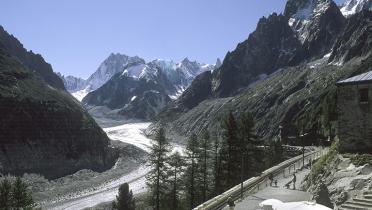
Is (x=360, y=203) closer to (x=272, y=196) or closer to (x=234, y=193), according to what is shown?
(x=272, y=196)

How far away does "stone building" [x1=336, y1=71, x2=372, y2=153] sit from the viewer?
41438 millimetres

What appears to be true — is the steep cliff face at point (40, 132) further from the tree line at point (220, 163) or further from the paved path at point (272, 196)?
the paved path at point (272, 196)

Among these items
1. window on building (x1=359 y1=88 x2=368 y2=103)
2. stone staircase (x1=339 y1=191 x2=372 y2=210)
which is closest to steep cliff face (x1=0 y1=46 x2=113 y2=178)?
window on building (x1=359 y1=88 x2=368 y2=103)

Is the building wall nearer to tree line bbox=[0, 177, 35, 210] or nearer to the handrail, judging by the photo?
the handrail

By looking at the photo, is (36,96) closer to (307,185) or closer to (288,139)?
(288,139)

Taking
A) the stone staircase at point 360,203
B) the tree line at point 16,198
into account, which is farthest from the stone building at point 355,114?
the tree line at point 16,198

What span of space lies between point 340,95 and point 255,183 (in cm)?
1537

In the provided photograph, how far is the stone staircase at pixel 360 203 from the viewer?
3140cm

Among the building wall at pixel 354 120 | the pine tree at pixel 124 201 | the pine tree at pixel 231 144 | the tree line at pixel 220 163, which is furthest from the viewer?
the pine tree at pixel 124 201

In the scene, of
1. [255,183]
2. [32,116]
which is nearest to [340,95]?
[255,183]

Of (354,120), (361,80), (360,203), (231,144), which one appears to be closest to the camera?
(360,203)

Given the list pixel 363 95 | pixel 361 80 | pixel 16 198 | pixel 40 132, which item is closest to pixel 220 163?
Answer: pixel 16 198

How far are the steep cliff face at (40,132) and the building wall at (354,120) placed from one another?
323ft

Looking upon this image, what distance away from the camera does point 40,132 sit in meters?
154
